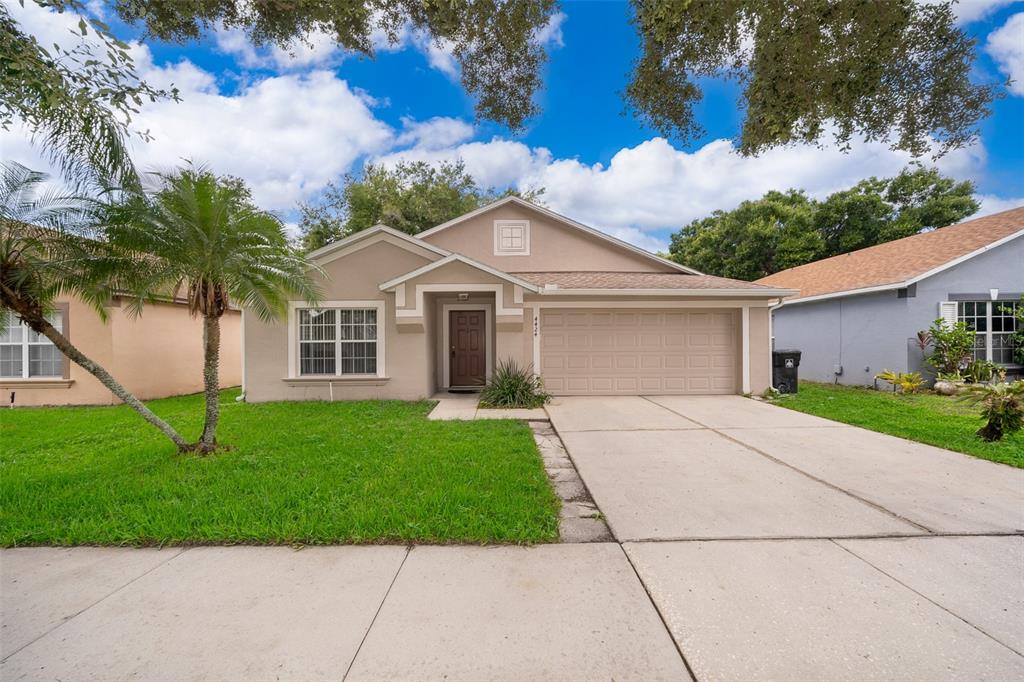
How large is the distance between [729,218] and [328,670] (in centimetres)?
3206

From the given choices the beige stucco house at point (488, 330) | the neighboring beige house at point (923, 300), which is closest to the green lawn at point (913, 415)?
the neighboring beige house at point (923, 300)

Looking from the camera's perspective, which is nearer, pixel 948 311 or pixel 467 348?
pixel 948 311

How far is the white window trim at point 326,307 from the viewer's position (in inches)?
384

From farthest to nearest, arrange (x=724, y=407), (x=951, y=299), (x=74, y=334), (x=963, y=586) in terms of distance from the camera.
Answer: (x=951, y=299) → (x=74, y=334) → (x=724, y=407) → (x=963, y=586)

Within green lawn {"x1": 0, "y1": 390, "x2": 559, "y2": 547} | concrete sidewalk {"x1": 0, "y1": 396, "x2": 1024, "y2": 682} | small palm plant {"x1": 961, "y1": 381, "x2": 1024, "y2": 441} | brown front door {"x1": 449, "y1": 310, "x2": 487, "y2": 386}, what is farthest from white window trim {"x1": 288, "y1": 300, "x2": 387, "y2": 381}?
small palm plant {"x1": 961, "y1": 381, "x2": 1024, "y2": 441}

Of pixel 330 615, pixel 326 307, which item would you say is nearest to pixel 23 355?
pixel 326 307

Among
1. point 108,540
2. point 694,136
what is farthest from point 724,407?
point 108,540

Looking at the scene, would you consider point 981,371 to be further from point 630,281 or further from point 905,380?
point 630,281

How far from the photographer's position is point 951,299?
11.3 meters

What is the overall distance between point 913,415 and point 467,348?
9816 millimetres

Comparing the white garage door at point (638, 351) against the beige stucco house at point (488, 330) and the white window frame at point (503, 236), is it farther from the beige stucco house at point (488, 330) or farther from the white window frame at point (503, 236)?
the white window frame at point (503, 236)

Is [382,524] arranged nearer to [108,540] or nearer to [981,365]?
[108,540]

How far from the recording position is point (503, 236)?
12.7m

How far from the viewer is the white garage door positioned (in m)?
10.6
